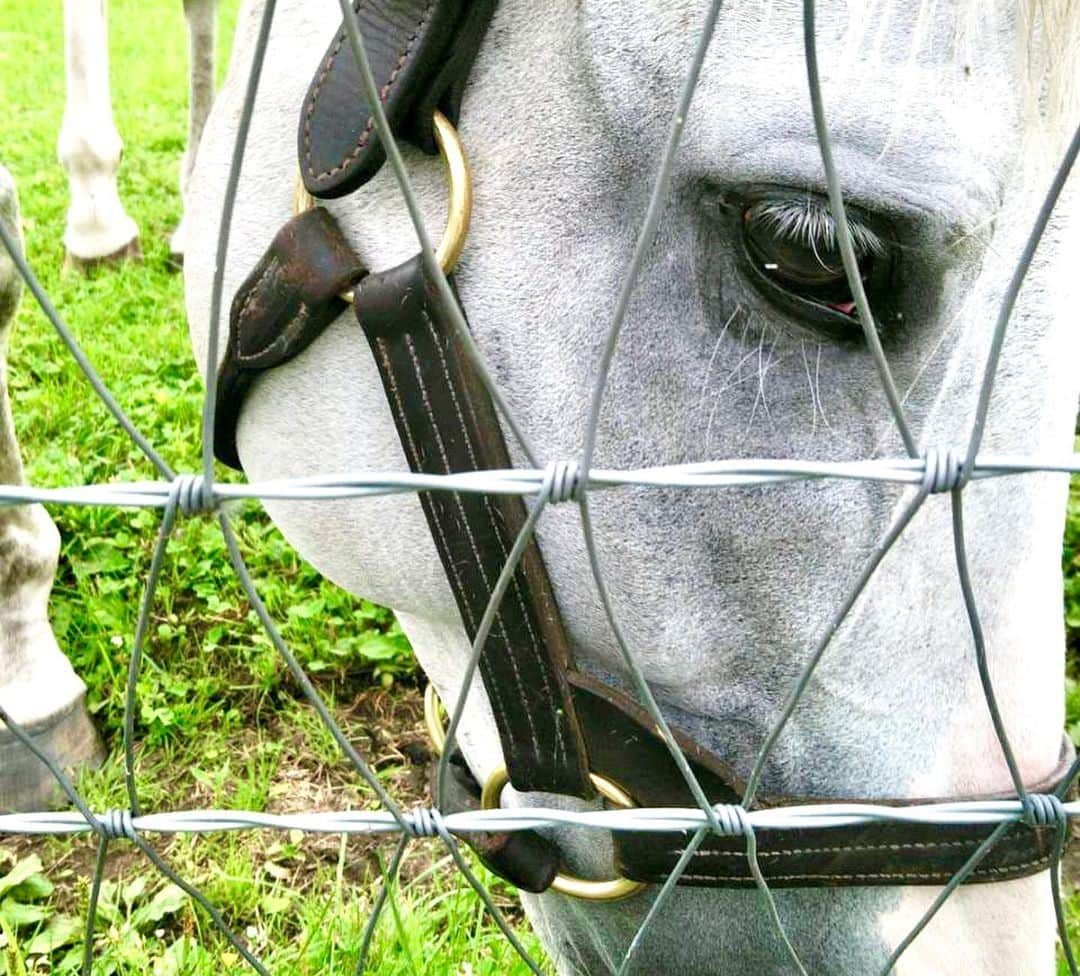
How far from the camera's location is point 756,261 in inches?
42.6

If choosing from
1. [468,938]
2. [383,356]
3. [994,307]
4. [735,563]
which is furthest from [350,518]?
[468,938]

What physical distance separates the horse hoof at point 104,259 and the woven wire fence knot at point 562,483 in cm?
375

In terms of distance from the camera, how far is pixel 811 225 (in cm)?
104

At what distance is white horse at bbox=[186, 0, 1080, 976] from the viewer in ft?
3.30

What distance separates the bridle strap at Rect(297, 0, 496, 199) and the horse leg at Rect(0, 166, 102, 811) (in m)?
1.23

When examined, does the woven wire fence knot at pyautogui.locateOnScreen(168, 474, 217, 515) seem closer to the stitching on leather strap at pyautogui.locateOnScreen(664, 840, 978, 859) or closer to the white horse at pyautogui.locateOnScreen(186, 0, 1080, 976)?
the white horse at pyautogui.locateOnScreen(186, 0, 1080, 976)

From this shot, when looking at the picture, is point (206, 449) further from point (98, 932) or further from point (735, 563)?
point (98, 932)

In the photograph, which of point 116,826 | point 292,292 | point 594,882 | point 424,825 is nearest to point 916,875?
point 594,882

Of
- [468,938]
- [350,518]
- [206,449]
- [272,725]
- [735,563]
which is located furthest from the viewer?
[272,725]

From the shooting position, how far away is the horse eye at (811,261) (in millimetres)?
1031

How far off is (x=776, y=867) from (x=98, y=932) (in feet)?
4.45

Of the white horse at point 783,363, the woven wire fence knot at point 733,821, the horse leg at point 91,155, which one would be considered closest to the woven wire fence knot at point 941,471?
the white horse at point 783,363

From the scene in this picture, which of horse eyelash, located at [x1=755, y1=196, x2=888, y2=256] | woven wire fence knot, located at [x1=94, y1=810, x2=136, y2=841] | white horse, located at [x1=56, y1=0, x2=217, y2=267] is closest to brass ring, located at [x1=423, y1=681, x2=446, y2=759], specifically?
woven wire fence knot, located at [x1=94, y1=810, x2=136, y2=841]

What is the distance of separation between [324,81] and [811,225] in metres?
0.51
